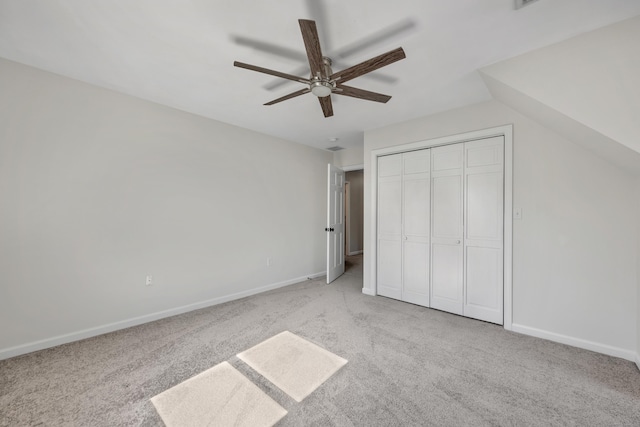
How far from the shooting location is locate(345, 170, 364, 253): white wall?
7.13 meters

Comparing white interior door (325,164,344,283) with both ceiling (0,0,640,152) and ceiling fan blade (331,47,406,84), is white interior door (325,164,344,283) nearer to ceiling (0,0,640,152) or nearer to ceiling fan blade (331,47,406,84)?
ceiling (0,0,640,152)

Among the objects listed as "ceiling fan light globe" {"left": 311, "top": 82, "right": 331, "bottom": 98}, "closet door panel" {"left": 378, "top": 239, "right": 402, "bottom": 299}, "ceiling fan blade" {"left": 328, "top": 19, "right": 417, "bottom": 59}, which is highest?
"ceiling fan blade" {"left": 328, "top": 19, "right": 417, "bottom": 59}

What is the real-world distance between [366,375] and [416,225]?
2.08m

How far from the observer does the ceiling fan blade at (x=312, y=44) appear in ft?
4.27

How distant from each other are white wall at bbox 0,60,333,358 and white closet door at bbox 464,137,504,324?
2.85 meters

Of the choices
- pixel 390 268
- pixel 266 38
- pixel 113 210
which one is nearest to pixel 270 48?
pixel 266 38

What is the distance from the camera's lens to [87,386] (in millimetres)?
1761

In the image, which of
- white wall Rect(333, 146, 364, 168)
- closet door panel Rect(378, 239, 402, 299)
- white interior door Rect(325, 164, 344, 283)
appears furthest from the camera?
white wall Rect(333, 146, 364, 168)

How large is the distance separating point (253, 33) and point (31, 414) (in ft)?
9.40

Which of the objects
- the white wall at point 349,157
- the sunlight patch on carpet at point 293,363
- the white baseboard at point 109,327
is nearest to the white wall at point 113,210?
the white baseboard at point 109,327

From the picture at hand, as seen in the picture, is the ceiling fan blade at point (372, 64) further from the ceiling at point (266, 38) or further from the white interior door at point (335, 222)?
the white interior door at point (335, 222)

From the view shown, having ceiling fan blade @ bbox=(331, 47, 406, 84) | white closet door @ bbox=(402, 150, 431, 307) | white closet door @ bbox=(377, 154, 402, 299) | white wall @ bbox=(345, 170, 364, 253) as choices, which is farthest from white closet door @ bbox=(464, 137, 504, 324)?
white wall @ bbox=(345, 170, 364, 253)

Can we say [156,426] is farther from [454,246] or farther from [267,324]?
[454,246]

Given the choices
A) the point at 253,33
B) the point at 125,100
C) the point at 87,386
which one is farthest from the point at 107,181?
the point at 253,33
